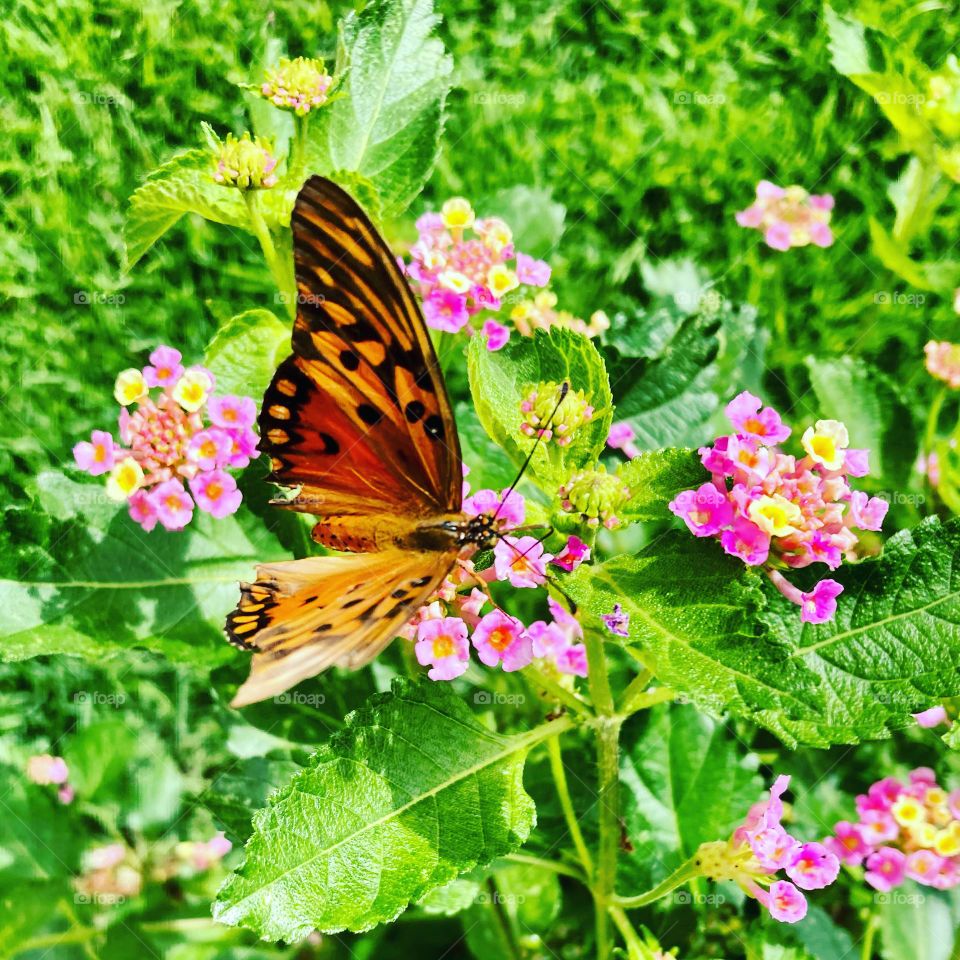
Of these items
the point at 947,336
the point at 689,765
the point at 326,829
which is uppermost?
the point at 326,829

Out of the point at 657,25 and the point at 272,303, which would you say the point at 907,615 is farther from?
the point at 657,25

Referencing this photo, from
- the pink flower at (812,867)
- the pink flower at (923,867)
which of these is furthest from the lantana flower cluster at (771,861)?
the pink flower at (923,867)

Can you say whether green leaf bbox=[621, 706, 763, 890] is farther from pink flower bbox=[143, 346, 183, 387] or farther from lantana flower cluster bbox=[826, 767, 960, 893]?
pink flower bbox=[143, 346, 183, 387]

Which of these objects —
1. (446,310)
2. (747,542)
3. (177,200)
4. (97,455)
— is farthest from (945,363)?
(97,455)

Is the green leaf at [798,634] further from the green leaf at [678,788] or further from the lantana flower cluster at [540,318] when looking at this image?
the lantana flower cluster at [540,318]

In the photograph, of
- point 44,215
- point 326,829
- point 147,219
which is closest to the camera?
point 326,829

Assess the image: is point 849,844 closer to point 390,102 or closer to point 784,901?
point 784,901

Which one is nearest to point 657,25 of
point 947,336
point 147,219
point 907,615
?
point 947,336
